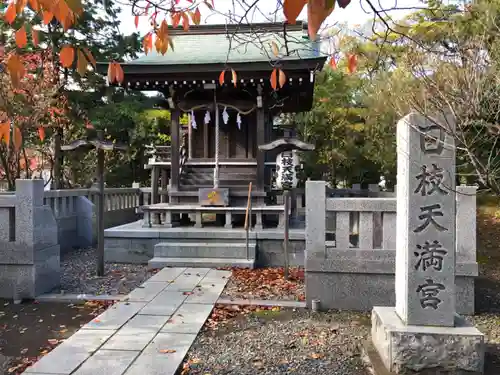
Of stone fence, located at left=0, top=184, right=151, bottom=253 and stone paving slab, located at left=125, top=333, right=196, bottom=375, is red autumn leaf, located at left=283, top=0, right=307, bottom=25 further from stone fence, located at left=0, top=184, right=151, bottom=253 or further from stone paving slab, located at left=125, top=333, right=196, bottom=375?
stone fence, located at left=0, top=184, right=151, bottom=253

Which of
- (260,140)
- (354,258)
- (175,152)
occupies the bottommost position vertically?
(354,258)

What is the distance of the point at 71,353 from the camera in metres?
4.18

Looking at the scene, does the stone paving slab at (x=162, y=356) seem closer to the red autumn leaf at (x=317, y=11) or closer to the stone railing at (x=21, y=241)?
the stone railing at (x=21, y=241)

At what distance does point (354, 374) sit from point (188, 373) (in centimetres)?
153

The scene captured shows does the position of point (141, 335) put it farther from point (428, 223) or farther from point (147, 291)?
point (428, 223)

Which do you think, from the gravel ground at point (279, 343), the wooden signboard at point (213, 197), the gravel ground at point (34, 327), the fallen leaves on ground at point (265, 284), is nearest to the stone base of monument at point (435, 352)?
the gravel ground at point (279, 343)

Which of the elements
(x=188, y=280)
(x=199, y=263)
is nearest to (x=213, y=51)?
(x=199, y=263)

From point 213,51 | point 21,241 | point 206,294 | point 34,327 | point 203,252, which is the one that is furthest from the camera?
point 213,51

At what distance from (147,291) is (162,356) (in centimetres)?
253

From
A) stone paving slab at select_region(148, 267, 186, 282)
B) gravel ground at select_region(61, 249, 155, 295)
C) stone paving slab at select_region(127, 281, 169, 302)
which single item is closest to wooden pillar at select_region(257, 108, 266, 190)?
stone paving slab at select_region(148, 267, 186, 282)

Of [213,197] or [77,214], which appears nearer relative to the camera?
[213,197]

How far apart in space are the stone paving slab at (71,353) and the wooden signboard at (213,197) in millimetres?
5476

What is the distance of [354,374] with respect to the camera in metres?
3.93

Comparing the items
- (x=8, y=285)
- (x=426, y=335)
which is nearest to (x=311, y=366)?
A: (x=426, y=335)
